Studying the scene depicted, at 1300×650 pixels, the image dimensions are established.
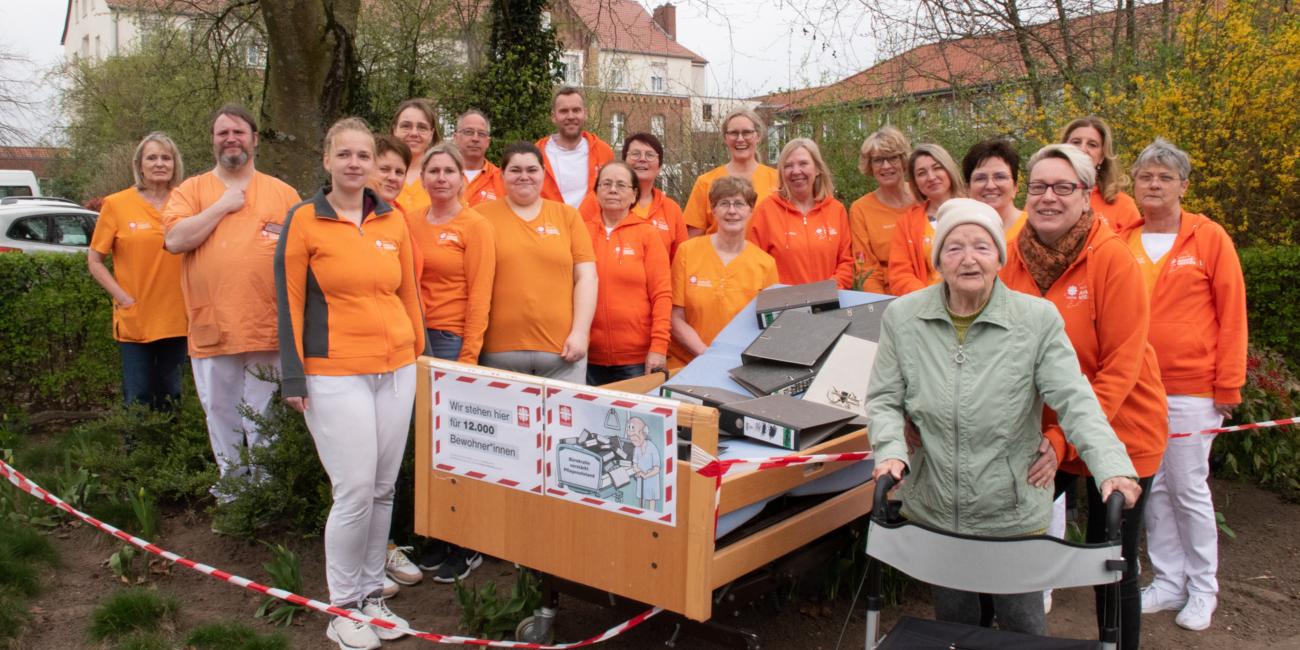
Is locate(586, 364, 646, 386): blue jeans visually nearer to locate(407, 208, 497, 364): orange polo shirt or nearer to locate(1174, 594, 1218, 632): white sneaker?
locate(407, 208, 497, 364): orange polo shirt

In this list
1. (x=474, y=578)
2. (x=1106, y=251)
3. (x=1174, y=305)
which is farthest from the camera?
(x=474, y=578)

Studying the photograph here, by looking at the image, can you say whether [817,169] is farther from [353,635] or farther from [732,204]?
[353,635]

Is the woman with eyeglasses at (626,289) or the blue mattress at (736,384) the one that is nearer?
the blue mattress at (736,384)

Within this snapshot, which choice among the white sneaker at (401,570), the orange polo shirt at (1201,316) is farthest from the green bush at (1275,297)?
the white sneaker at (401,570)

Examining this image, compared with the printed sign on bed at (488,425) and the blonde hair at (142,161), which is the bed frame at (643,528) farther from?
the blonde hair at (142,161)

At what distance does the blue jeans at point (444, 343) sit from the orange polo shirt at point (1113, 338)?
272cm

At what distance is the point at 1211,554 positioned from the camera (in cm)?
453

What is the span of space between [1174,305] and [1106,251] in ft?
4.40

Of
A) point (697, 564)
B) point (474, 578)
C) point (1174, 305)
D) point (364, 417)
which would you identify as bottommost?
point (474, 578)

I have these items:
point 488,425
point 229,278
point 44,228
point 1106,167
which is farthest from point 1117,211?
point 44,228

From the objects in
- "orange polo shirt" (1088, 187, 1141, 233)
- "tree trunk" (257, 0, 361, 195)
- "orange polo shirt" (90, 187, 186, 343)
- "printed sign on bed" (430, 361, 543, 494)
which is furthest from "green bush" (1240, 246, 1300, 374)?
"orange polo shirt" (90, 187, 186, 343)

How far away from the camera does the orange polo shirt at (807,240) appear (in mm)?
5871

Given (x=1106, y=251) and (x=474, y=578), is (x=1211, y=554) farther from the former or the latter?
(x=474, y=578)

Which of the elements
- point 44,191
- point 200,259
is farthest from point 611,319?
point 44,191
